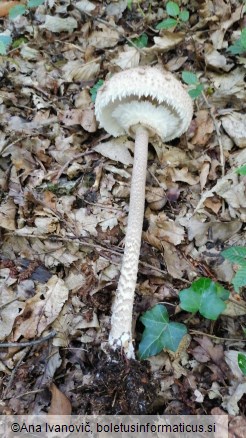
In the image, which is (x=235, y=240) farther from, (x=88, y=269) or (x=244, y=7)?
(x=244, y=7)

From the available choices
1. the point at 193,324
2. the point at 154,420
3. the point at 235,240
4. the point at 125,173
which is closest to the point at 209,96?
the point at 125,173

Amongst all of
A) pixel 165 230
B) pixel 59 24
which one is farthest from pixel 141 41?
pixel 165 230

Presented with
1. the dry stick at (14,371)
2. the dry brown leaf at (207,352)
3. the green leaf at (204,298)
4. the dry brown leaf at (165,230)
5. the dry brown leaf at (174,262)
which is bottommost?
the dry stick at (14,371)

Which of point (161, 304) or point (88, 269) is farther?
point (88, 269)

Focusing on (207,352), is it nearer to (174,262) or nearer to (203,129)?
(174,262)

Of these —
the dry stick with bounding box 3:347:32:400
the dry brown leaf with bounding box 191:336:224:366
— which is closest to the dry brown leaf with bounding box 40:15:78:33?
the dry stick with bounding box 3:347:32:400

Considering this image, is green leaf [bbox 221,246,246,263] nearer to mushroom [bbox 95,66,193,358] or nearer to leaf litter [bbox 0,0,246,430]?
leaf litter [bbox 0,0,246,430]

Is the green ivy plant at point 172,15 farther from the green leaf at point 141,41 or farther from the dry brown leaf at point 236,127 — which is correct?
the dry brown leaf at point 236,127

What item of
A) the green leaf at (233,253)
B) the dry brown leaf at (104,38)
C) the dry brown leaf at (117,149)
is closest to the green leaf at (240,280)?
the green leaf at (233,253)
